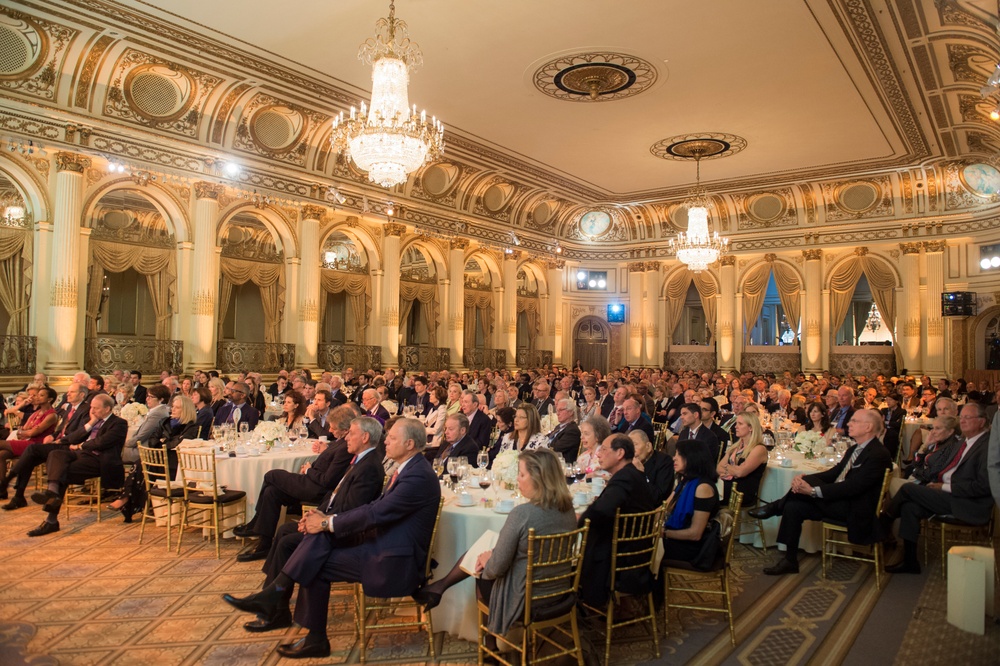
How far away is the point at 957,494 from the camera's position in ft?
16.6

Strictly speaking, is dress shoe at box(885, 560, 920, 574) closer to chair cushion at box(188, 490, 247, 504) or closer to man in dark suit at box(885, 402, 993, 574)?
man in dark suit at box(885, 402, 993, 574)

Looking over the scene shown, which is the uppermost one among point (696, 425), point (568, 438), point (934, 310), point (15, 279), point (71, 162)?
point (71, 162)

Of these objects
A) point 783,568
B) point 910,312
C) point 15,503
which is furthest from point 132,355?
point 910,312

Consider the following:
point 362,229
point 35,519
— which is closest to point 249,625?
point 35,519

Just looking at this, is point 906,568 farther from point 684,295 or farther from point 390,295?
point 684,295

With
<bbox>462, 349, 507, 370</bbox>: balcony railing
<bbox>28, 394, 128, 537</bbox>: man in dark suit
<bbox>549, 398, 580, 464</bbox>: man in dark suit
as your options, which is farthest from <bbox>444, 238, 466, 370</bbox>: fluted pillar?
<bbox>549, 398, 580, 464</bbox>: man in dark suit

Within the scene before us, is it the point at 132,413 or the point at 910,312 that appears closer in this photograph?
the point at 132,413

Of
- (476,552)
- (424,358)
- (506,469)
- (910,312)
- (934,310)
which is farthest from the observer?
(910,312)

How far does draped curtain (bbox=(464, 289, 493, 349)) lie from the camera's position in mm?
19734

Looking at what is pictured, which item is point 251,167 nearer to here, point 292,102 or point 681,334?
point 292,102

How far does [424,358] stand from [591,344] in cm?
735

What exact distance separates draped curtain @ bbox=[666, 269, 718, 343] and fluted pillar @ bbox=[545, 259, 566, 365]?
3.65 metres

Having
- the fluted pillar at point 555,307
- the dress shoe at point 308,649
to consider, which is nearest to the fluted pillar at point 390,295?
the fluted pillar at point 555,307

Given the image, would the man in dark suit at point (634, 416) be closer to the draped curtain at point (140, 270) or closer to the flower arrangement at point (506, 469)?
the flower arrangement at point (506, 469)
